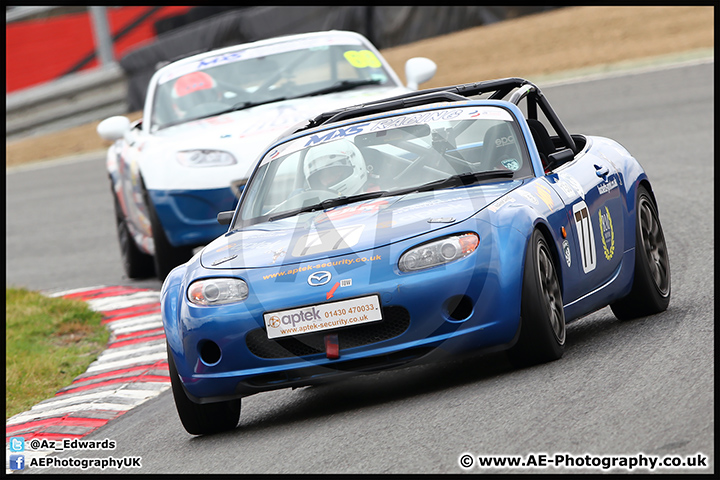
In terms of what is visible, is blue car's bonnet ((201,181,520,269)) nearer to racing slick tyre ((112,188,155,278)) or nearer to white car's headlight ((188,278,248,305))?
white car's headlight ((188,278,248,305))

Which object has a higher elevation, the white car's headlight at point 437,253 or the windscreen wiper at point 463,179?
the white car's headlight at point 437,253

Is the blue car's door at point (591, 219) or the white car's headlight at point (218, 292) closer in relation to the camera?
the white car's headlight at point (218, 292)

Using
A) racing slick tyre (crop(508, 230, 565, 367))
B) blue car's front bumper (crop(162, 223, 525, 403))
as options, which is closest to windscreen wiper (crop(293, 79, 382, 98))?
racing slick tyre (crop(508, 230, 565, 367))

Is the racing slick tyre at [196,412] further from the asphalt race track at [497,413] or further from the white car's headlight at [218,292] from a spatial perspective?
the white car's headlight at [218,292]

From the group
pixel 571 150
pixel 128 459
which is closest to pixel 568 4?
pixel 571 150

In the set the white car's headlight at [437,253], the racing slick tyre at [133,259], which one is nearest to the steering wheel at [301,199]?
the white car's headlight at [437,253]

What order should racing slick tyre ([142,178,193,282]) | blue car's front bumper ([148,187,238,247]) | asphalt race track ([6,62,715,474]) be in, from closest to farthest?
asphalt race track ([6,62,715,474])
blue car's front bumper ([148,187,238,247])
racing slick tyre ([142,178,193,282])

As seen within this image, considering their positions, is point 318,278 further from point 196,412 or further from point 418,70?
point 418,70

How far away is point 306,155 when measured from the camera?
6766 mm

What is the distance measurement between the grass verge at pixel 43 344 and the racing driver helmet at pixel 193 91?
196 centimetres

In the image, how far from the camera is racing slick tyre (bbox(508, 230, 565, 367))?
5.51 m

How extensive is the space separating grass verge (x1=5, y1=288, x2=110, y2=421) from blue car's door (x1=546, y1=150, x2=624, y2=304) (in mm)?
3210

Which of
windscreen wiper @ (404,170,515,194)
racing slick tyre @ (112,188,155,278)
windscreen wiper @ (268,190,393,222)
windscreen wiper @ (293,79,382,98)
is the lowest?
racing slick tyre @ (112,188,155,278)

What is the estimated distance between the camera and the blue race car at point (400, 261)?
5418 mm
